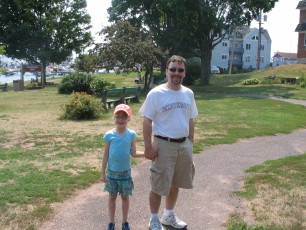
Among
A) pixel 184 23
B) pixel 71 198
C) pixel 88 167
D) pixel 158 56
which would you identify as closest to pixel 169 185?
pixel 71 198

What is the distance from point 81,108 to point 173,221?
9332mm

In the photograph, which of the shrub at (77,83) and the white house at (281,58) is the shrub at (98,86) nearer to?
the shrub at (77,83)

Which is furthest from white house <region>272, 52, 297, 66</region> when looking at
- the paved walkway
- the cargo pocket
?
the cargo pocket

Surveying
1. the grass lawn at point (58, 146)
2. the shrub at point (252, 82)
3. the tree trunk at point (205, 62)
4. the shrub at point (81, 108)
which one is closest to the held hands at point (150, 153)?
the grass lawn at point (58, 146)

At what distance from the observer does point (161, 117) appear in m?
4.21

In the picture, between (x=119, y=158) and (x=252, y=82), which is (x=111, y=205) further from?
(x=252, y=82)

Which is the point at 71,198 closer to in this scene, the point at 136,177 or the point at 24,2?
the point at 136,177

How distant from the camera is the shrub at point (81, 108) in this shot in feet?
44.0

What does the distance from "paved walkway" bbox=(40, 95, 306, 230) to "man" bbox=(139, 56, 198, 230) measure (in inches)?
24.8

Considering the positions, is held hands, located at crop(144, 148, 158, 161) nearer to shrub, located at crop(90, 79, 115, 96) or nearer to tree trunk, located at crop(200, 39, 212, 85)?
shrub, located at crop(90, 79, 115, 96)

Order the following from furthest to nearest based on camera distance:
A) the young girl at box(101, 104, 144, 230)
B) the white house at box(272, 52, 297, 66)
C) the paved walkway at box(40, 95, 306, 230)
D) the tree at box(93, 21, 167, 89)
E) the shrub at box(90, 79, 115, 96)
Answer: the white house at box(272, 52, 297, 66)
the tree at box(93, 21, 167, 89)
the shrub at box(90, 79, 115, 96)
the paved walkway at box(40, 95, 306, 230)
the young girl at box(101, 104, 144, 230)

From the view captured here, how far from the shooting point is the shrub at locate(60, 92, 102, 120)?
44.0 ft

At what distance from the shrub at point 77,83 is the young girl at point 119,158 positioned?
20878 millimetres

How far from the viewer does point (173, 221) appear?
452cm
